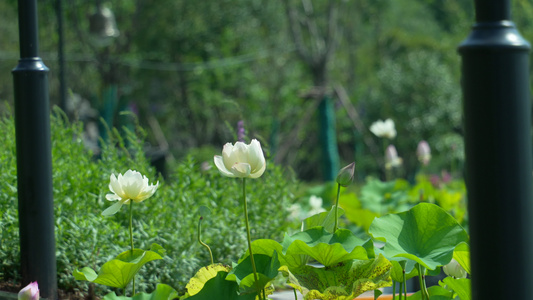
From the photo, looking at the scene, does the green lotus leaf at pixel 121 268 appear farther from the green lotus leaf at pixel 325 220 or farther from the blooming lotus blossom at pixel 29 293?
the green lotus leaf at pixel 325 220

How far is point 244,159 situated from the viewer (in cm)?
203

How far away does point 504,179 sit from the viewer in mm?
1360

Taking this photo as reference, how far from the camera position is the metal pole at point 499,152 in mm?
1360

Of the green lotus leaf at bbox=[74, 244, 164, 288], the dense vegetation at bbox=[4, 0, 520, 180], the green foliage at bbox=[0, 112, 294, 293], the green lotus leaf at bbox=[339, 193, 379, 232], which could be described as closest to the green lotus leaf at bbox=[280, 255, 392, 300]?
the green lotus leaf at bbox=[74, 244, 164, 288]

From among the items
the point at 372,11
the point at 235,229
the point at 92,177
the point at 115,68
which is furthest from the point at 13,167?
the point at 372,11

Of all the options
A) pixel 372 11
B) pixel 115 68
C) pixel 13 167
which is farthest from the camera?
pixel 372 11

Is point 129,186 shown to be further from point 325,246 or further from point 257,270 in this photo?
point 325,246

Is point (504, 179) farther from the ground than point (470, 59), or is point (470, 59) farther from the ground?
point (470, 59)

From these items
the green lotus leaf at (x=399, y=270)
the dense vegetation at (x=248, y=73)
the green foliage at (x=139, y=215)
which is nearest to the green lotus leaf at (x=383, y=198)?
the green foliage at (x=139, y=215)

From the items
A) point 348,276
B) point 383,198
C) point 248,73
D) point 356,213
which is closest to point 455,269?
point 348,276

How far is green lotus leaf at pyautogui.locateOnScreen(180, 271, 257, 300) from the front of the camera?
6.80ft

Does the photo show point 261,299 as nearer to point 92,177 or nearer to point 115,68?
point 92,177

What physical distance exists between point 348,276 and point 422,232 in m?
0.26

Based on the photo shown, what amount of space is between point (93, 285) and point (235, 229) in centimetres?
A: 80
